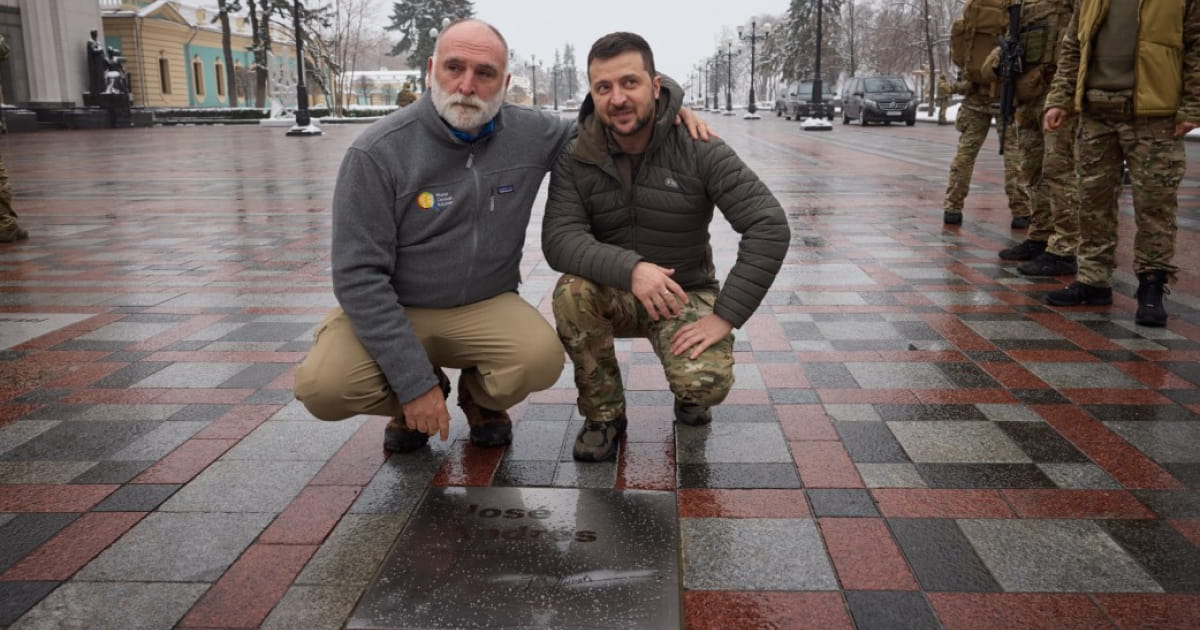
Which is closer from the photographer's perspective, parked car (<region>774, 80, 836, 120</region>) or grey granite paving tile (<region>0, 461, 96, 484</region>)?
grey granite paving tile (<region>0, 461, 96, 484</region>)

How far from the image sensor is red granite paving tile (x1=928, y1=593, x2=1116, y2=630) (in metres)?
2.16

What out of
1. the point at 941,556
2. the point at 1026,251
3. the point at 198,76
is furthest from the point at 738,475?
the point at 198,76

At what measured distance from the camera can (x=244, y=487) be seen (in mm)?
2994

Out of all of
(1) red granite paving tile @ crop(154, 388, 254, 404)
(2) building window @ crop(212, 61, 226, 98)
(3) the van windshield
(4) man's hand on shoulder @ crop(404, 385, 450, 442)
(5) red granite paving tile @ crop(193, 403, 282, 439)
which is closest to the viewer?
(4) man's hand on shoulder @ crop(404, 385, 450, 442)

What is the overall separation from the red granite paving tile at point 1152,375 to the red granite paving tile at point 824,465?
5.33 feet

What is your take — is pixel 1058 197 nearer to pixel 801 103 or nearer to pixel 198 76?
pixel 801 103

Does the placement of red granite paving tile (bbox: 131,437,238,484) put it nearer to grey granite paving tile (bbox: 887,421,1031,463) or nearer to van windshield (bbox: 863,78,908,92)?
grey granite paving tile (bbox: 887,421,1031,463)

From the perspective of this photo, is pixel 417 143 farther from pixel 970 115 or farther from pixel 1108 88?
pixel 970 115

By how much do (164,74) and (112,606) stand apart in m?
55.6

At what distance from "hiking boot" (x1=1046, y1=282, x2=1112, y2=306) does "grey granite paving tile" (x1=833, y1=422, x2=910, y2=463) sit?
245 cm

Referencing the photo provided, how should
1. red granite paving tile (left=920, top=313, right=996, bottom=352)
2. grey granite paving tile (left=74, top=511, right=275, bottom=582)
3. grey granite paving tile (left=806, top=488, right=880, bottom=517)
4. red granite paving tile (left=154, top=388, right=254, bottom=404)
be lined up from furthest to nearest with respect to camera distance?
1. red granite paving tile (left=920, top=313, right=996, bottom=352)
2. red granite paving tile (left=154, top=388, right=254, bottom=404)
3. grey granite paving tile (left=806, top=488, right=880, bottom=517)
4. grey granite paving tile (left=74, top=511, right=275, bottom=582)

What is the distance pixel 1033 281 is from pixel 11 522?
5.68 meters

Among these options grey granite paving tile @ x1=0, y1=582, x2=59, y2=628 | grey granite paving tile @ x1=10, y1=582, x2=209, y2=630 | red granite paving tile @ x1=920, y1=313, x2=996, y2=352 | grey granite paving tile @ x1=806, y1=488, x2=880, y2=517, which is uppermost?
red granite paving tile @ x1=920, y1=313, x2=996, y2=352

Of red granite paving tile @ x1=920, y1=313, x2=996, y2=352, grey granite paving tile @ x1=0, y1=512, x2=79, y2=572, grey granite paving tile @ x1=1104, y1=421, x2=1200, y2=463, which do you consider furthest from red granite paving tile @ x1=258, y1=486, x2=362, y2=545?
red granite paving tile @ x1=920, y1=313, x2=996, y2=352
